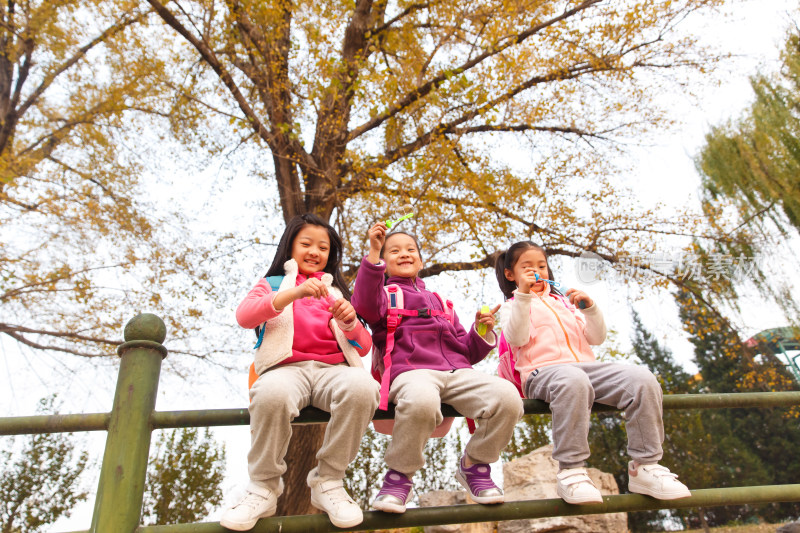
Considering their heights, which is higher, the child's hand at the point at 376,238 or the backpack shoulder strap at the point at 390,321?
the child's hand at the point at 376,238

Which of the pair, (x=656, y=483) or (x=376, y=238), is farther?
(x=376, y=238)

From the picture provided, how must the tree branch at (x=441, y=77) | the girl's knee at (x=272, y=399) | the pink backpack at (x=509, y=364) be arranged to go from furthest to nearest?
1. the tree branch at (x=441, y=77)
2. the pink backpack at (x=509, y=364)
3. the girl's knee at (x=272, y=399)

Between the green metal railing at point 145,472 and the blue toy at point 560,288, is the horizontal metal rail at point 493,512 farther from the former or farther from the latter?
the blue toy at point 560,288

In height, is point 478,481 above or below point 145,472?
below

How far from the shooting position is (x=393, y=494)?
62.1 inches

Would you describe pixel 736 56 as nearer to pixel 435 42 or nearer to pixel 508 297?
pixel 435 42

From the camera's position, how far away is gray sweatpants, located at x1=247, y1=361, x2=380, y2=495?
155 centimetres

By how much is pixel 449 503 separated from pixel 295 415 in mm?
7777

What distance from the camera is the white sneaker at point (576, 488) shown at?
1529 mm

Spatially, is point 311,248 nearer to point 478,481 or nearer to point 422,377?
point 422,377

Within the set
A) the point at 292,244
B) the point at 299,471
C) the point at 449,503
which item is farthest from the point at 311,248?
the point at 449,503

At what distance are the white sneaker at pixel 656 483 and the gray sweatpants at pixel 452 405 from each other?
431 millimetres

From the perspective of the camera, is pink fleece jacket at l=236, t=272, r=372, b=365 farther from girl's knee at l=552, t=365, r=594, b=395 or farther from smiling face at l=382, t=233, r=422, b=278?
girl's knee at l=552, t=365, r=594, b=395

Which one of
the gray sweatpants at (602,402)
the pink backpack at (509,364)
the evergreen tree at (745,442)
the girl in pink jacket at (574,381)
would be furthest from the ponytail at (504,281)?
the evergreen tree at (745,442)
